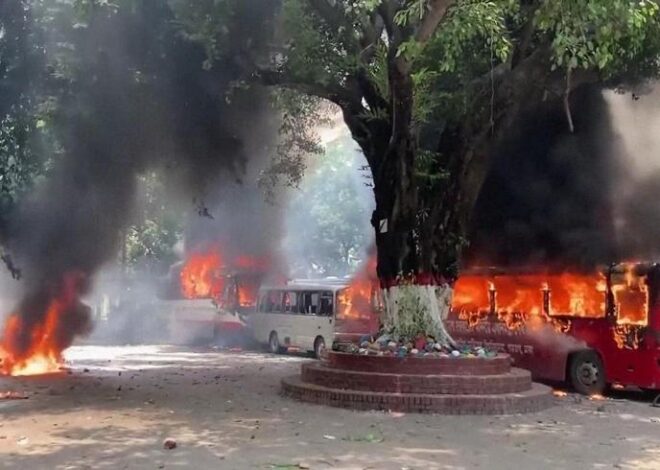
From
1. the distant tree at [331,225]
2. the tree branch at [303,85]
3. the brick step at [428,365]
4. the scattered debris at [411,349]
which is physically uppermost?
the distant tree at [331,225]

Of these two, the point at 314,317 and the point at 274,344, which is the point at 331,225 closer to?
the point at 274,344

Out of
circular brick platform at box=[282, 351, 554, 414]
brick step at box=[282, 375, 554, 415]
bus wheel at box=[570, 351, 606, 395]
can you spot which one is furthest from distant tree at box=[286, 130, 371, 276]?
brick step at box=[282, 375, 554, 415]

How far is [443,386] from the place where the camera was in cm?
1048

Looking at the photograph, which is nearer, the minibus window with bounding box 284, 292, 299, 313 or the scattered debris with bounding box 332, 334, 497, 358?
the scattered debris with bounding box 332, 334, 497, 358

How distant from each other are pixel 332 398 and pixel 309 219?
3612cm

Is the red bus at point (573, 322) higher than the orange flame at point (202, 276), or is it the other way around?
the orange flame at point (202, 276)

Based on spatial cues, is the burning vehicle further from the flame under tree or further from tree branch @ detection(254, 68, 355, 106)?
the flame under tree

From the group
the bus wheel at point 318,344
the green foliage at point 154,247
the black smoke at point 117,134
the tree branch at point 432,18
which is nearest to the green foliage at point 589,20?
the tree branch at point 432,18

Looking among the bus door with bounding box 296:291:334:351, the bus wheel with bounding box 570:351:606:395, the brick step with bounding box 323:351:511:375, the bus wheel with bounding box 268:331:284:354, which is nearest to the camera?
the brick step with bounding box 323:351:511:375

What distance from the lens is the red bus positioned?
12539 millimetres

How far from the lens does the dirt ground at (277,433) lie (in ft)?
23.0

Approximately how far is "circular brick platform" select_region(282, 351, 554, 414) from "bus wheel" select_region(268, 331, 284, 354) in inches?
498

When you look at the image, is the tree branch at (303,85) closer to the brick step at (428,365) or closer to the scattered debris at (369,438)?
the brick step at (428,365)

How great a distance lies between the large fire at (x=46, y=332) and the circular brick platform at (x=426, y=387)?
7.39 m
